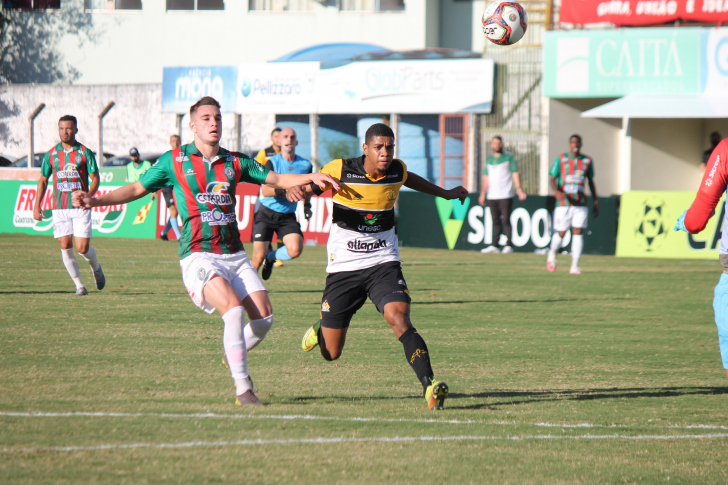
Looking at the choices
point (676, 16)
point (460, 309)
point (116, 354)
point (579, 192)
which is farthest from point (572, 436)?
point (676, 16)

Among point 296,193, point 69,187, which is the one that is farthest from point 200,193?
point 69,187

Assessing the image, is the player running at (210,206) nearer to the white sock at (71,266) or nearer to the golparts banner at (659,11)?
the white sock at (71,266)

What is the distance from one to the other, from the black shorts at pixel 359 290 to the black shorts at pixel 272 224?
5.92m

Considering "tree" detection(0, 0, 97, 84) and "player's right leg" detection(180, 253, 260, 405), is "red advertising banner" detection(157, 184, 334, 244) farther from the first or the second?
"tree" detection(0, 0, 97, 84)

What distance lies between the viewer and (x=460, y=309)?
12508 mm

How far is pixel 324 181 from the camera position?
6.83m

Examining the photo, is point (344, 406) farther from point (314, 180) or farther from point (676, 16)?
point (676, 16)

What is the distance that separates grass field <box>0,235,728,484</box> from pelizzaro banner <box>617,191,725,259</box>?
680cm

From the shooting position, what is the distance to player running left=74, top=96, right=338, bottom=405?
22.4 ft

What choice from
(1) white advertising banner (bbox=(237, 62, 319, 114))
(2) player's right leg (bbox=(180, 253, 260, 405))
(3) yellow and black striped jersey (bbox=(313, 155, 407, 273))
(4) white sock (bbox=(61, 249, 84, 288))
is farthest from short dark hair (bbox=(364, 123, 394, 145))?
(1) white advertising banner (bbox=(237, 62, 319, 114))

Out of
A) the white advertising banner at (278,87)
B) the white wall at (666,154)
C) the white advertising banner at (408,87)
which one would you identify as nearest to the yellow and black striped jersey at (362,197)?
the white advertising banner at (408,87)

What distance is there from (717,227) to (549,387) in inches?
538

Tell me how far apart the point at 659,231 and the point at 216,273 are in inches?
614

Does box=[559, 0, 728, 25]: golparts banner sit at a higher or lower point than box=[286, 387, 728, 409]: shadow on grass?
higher
